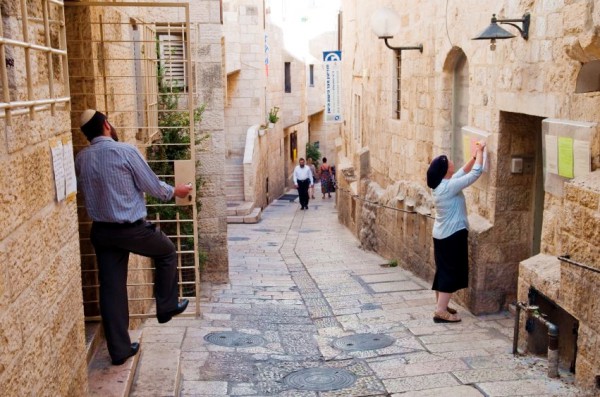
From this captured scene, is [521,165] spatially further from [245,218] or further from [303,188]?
[303,188]

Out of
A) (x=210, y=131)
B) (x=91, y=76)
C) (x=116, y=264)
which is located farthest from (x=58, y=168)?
(x=210, y=131)

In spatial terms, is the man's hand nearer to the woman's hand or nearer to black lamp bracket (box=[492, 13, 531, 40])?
black lamp bracket (box=[492, 13, 531, 40])

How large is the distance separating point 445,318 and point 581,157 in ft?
7.65

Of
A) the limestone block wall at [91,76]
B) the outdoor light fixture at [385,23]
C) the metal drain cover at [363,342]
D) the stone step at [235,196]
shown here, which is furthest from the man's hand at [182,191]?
the stone step at [235,196]

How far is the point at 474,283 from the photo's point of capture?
6.88 metres

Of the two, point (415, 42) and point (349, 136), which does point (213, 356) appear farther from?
point (349, 136)

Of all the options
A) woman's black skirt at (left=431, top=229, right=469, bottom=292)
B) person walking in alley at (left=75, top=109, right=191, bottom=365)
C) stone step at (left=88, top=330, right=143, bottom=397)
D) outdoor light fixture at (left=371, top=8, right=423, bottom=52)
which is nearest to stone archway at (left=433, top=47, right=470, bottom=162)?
outdoor light fixture at (left=371, top=8, right=423, bottom=52)

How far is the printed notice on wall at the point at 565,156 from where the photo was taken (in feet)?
16.4

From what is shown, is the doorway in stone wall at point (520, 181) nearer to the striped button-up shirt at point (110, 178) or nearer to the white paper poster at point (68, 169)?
the striped button-up shirt at point (110, 178)

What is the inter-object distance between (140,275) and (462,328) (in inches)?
118

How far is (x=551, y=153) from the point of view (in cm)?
535

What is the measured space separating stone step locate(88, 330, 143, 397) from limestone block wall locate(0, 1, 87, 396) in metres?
0.53

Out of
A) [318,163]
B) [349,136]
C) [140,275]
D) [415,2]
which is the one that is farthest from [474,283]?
[318,163]

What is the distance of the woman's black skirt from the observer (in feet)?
21.7
